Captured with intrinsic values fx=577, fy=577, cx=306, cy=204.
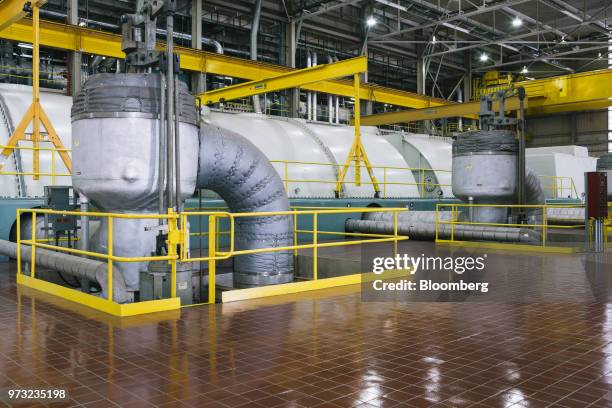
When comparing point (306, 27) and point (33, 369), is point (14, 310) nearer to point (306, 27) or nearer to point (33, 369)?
point (33, 369)

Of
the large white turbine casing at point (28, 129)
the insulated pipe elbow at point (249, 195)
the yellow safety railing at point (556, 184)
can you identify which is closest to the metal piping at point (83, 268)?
the insulated pipe elbow at point (249, 195)

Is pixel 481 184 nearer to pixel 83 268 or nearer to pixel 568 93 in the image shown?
pixel 568 93

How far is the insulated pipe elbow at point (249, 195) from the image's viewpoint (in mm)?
8703

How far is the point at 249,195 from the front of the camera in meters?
9.28

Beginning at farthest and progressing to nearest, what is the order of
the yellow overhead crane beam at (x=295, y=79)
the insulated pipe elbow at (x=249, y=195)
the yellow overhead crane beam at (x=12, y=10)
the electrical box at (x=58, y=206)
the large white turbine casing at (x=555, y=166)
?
the large white turbine casing at (x=555, y=166), the yellow overhead crane beam at (x=295, y=79), the yellow overhead crane beam at (x=12, y=10), the electrical box at (x=58, y=206), the insulated pipe elbow at (x=249, y=195)

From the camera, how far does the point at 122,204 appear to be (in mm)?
7984

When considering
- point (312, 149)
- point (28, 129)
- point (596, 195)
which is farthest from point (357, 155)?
point (28, 129)

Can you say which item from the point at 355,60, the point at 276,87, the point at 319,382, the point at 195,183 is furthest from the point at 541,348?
the point at 276,87

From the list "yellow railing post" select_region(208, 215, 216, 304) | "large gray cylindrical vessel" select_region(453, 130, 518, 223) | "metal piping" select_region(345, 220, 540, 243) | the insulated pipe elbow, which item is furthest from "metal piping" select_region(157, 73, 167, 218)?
"large gray cylindrical vessel" select_region(453, 130, 518, 223)

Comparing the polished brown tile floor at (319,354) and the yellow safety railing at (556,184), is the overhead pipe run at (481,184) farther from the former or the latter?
the yellow safety railing at (556,184)

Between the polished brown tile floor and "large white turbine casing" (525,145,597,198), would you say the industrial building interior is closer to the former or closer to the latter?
the polished brown tile floor

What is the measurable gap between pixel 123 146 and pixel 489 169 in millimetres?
10646

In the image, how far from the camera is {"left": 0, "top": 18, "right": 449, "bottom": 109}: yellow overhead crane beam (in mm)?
17172

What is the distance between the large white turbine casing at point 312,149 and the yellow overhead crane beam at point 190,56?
2209mm
